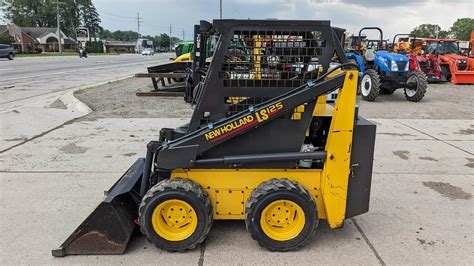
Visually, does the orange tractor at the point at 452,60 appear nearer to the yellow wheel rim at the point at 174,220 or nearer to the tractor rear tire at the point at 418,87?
the tractor rear tire at the point at 418,87

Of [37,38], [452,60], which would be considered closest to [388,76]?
[452,60]

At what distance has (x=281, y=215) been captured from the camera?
326 centimetres

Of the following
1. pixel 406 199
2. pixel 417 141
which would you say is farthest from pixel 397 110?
pixel 406 199

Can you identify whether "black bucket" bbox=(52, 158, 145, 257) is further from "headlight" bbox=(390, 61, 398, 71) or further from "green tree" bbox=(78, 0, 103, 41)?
"green tree" bbox=(78, 0, 103, 41)

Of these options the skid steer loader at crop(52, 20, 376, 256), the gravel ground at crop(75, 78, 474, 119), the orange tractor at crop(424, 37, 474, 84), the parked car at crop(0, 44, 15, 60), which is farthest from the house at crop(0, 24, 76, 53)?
the skid steer loader at crop(52, 20, 376, 256)

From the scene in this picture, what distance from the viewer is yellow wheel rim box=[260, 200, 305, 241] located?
3.22m

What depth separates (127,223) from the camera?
3.25 m

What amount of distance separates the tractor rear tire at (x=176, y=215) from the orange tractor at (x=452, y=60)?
17826 mm

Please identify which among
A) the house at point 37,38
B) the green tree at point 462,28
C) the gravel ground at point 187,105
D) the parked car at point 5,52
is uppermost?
the green tree at point 462,28

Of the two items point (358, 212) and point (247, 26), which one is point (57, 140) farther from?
point (358, 212)

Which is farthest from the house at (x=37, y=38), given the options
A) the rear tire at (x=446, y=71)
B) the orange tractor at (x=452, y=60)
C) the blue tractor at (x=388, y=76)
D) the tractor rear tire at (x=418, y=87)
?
the tractor rear tire at (x=418, y=87)

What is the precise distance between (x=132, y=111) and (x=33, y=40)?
89.1 meters

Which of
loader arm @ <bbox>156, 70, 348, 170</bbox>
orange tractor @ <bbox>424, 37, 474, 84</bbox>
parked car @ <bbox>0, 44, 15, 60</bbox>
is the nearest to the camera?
loader arm @ <bbox>156, 70, 348, 170</bbox>

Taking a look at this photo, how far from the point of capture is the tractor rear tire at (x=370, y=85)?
471 inches
